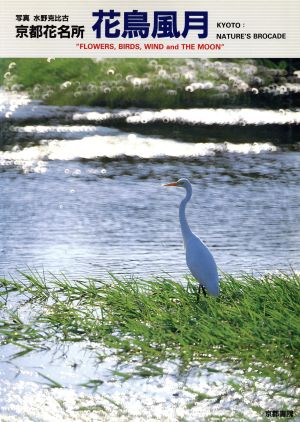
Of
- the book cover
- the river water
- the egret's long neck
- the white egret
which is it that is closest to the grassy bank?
the book cover

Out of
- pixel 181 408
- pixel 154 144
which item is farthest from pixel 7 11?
pixel 181 408

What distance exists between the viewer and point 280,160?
28.6ft

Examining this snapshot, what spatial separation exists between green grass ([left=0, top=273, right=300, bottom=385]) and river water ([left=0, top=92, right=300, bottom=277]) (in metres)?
0.25

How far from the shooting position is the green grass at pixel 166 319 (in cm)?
588

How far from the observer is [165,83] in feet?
30.4

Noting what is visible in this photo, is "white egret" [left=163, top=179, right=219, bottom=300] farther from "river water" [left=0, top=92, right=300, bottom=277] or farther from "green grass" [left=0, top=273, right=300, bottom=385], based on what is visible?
"river water" [left=0, top=92, right=300, bottom=277]

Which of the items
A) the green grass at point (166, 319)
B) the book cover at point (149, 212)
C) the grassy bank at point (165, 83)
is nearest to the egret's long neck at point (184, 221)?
the book cover at point (149, 212)

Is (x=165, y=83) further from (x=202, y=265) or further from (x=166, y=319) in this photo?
(x=166, y=319)

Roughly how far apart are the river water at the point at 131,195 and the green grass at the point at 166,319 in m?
0.25

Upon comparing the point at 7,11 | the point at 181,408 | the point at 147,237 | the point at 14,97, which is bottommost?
the point at 181,408

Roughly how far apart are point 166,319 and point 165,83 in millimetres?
3529

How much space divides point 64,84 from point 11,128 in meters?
0.70

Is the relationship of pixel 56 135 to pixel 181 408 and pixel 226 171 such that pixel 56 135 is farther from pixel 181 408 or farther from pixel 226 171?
pixel 181 408

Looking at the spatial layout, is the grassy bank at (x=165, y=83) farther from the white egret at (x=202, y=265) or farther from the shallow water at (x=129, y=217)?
the white egret at (x=202, y=265)
